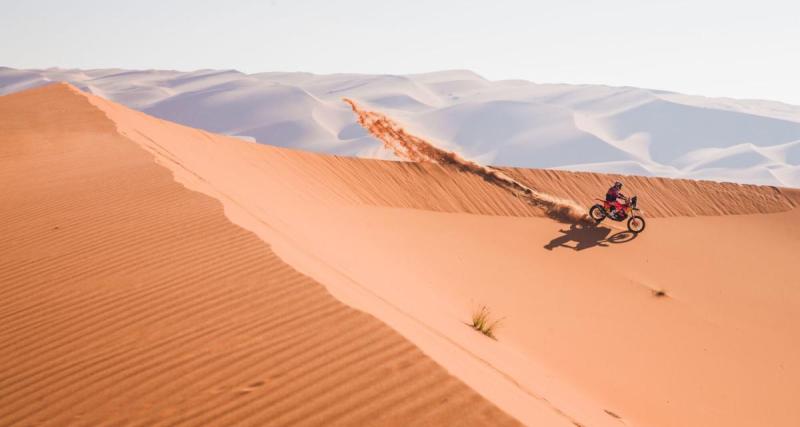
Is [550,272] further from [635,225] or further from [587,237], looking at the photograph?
[635,225]

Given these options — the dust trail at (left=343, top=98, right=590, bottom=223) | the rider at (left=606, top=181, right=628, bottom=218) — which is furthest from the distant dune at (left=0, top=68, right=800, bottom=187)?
the rider at (left=606, top=181, right=628, bottom=218)

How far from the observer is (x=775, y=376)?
8.04 m


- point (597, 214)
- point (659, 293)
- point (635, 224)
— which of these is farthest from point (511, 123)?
point (659, 293)

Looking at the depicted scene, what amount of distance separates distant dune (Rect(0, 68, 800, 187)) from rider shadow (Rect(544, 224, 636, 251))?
67751mm

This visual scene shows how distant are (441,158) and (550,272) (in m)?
6.81

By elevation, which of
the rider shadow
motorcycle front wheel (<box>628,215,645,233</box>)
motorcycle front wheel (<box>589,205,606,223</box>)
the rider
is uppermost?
the rider

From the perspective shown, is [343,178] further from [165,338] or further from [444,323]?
[165,338]

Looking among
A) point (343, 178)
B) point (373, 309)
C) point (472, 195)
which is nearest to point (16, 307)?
point (373, 309)

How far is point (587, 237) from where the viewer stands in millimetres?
13883

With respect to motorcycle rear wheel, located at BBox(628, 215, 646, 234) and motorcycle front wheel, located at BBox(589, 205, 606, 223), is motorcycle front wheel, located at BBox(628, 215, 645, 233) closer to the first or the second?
motorcycle rear wheel, located at BBox(628, 215, 646, 234)

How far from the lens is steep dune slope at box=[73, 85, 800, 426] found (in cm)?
597

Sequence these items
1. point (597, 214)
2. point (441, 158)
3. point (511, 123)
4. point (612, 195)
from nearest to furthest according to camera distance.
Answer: point (612, 195) < point (597, 214) < point (441, 158) < point (511, 123)

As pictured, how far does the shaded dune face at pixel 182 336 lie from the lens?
3.50m

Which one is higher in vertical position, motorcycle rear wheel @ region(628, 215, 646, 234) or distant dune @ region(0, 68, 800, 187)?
motorcycle rear wheel @ region(628, 215, 646, 234)
